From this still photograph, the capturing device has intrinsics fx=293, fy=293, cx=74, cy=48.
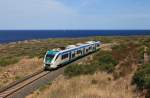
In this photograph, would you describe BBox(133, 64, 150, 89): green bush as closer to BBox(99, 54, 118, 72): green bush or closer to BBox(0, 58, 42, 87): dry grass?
BBox(99, 54, 118, 72): green bush

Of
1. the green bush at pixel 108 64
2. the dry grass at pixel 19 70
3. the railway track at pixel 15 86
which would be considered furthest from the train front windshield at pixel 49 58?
the green bush at pixel 108 64

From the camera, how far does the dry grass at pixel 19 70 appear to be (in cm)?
3266

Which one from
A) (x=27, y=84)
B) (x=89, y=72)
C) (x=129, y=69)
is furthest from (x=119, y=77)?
(x=27, y=84)

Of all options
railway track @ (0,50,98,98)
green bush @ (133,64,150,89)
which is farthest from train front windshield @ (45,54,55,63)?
green bush @ (133,64,150,89)

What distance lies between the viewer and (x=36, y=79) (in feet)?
99.5

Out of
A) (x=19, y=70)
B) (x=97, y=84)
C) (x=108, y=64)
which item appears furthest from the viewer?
(x=19, y=70)

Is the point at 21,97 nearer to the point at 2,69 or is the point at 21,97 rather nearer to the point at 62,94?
the point at 62,94

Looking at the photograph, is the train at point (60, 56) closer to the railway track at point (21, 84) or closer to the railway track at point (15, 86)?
the railway track at point (21, 84)

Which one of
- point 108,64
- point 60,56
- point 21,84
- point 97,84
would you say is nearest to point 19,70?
point 60,56

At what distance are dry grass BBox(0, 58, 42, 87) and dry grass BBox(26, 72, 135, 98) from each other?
9067 mm

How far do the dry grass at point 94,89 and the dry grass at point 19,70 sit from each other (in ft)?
29.7

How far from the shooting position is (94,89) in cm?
2003

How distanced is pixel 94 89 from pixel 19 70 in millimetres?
20011

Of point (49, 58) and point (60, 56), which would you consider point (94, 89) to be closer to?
point (49, 58)
